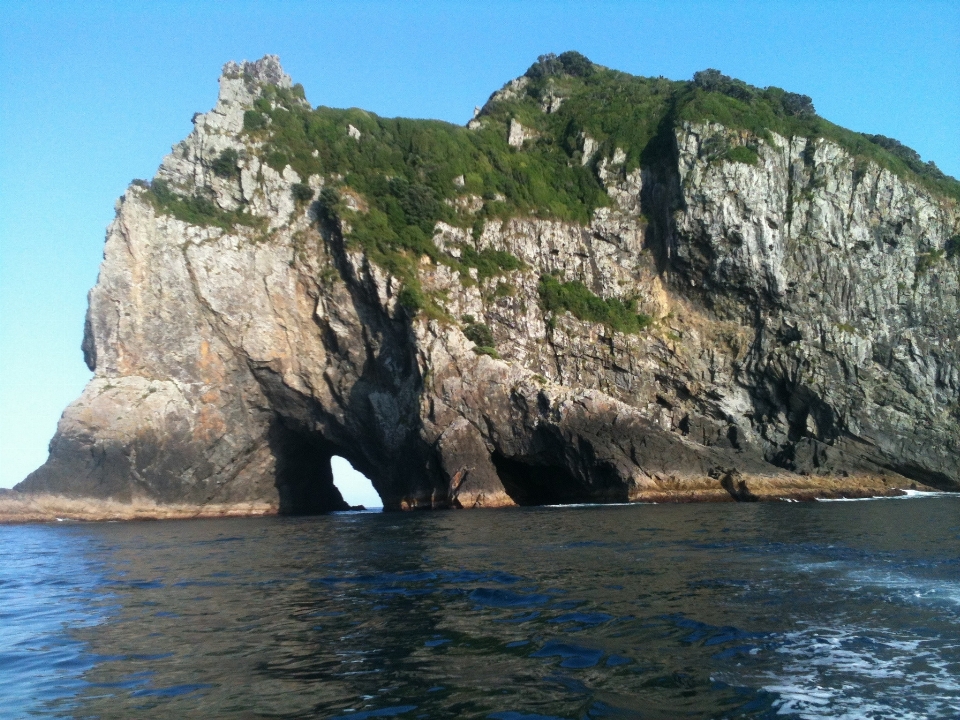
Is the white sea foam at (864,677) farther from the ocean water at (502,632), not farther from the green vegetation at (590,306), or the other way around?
the green vegetation at (590,306)

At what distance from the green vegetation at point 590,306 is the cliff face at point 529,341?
0.90 feet

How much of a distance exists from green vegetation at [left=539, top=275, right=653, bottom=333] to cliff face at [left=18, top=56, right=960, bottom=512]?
274mm

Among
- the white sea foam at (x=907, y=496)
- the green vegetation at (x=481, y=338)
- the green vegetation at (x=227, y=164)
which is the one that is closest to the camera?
the white sea foam at (x=907, y=496)

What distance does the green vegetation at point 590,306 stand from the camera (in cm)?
4106

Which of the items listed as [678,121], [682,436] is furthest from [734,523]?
[678,121]

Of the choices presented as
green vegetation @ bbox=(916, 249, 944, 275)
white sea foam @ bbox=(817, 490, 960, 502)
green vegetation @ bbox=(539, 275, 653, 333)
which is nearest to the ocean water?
white sea foam @ bbox=(817, 490, 960, 502)

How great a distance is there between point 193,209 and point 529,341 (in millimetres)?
20417

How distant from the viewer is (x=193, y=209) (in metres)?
40.9

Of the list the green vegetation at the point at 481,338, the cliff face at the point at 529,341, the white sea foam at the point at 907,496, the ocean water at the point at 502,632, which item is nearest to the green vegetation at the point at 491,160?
the cliff face at the point at 529,341

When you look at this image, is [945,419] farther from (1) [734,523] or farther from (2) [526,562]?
(2) [526,562]

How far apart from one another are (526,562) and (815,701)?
27.4 feet

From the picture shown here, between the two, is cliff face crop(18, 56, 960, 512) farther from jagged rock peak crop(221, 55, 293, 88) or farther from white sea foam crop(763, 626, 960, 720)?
white sea foam crop(763, 626, 960, 720)

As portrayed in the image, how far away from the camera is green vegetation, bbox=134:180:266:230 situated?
40.2 meters

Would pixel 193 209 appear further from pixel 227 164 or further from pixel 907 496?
pixel 907 496
